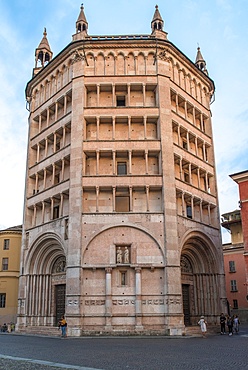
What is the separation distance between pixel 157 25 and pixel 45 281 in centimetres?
2673

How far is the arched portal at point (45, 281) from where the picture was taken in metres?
34.5

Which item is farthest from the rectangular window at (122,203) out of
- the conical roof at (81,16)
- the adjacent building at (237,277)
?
the adjacent building at (237,277)

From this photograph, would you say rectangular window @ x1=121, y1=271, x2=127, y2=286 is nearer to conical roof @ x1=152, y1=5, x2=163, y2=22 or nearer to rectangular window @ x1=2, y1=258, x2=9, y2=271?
rectangular window @ x1=2, y1=258, x2=9, y2=271

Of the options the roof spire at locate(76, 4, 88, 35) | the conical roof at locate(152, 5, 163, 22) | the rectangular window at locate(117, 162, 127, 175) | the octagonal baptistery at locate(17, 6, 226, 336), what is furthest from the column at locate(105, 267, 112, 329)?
the conical roof at locate(152, 5, 163, 22)

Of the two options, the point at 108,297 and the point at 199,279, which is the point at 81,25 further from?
the point at 199,279

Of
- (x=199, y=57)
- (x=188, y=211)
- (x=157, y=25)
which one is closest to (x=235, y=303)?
(x=188, y=211)

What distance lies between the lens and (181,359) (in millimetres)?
14797

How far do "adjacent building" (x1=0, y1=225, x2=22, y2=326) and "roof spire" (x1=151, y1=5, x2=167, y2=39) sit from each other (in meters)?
29.4

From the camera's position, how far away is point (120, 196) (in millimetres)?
33844

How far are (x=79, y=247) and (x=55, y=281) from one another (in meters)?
6.41

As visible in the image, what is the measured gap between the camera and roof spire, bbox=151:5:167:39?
3778 centimetres

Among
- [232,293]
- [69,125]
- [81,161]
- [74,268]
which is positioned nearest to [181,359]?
[74,268]

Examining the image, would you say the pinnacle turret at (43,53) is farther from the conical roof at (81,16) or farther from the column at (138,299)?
the column at (138,299)

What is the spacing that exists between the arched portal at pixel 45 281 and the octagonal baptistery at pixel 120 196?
9 centimetres
